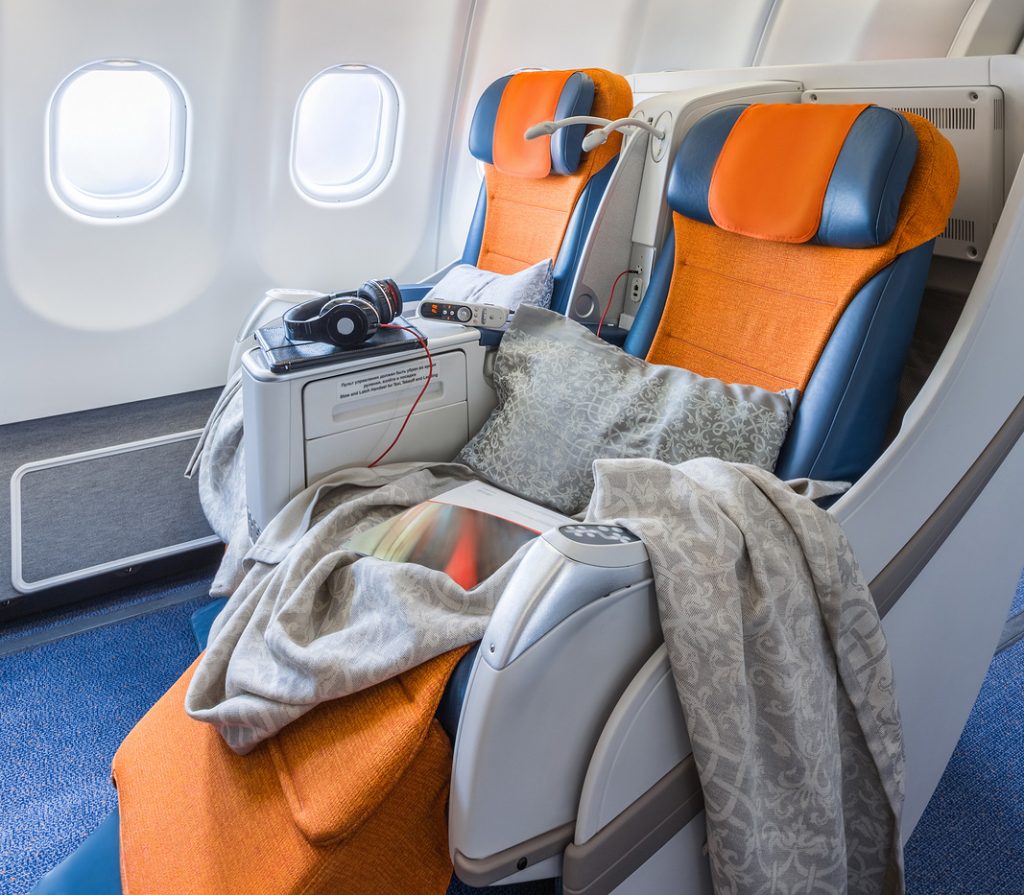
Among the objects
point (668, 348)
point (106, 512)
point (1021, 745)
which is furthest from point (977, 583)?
point (106, 512)

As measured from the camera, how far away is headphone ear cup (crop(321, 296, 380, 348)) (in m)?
1.59

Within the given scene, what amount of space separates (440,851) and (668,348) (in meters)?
1.19

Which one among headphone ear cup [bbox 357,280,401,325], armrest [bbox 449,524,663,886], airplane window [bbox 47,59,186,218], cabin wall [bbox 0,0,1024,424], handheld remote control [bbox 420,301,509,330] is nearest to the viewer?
armrest [bbox 449,524,663,886]

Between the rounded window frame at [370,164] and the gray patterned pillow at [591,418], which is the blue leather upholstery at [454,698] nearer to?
the gray patterned pillow at [591,418]

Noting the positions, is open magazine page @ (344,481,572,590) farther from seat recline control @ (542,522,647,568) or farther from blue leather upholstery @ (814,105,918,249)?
blue leather upholstery @ (814,105,918,249)

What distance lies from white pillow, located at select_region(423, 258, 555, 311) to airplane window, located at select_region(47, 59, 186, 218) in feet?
4.24

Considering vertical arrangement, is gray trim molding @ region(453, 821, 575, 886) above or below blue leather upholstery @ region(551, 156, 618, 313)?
below

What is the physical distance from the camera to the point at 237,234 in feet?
10.7

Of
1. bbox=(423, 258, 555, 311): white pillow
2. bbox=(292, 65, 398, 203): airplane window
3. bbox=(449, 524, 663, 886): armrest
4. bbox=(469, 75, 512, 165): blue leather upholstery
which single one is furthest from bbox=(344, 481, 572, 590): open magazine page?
bbox=(292, 65, 398, 203): airplane window

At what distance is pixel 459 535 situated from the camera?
1425 millimetres

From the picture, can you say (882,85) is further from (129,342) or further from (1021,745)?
(129,342)

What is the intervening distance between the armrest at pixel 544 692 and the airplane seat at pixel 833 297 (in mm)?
673

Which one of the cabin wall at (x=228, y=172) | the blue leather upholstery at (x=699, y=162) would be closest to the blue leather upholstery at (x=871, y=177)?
the blue leather upholstery at (x=699, y=162)

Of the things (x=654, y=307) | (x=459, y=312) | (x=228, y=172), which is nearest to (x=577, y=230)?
(x=654, y=307)
